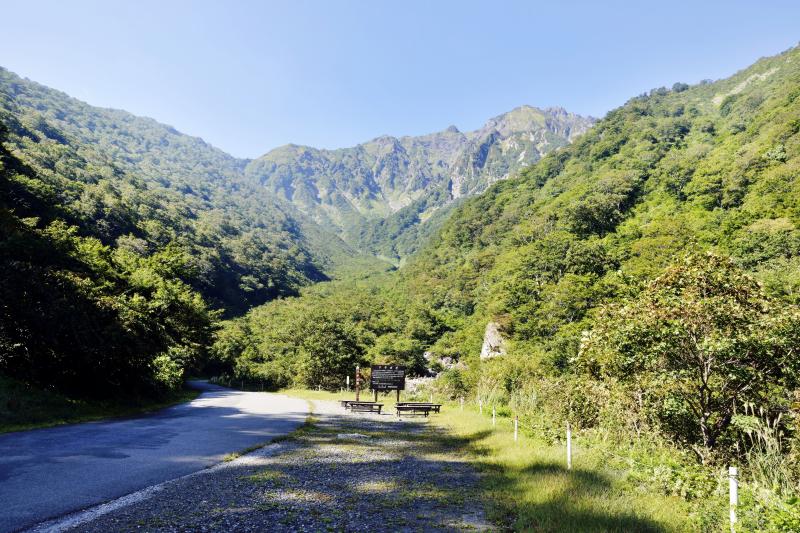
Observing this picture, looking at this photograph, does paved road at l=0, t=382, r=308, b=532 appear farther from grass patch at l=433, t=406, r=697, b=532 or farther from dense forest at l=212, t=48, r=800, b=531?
dense forest at l=212, t=48, r=800, b=531

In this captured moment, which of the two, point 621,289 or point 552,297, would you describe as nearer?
point 621,289

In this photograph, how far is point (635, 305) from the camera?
1140cm

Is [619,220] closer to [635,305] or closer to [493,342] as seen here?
[493,342]

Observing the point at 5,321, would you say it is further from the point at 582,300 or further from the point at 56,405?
the point at 582,300

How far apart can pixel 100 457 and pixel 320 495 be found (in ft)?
20.3

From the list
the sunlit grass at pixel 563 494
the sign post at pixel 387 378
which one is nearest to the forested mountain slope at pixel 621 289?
the sunlit grass at pixel 563 494

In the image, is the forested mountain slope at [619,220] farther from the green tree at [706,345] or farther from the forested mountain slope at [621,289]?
the green tree at [706,345]

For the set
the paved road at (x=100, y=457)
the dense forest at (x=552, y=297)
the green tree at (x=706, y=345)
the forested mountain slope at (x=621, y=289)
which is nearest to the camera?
the paved road at (x=100, y=457)

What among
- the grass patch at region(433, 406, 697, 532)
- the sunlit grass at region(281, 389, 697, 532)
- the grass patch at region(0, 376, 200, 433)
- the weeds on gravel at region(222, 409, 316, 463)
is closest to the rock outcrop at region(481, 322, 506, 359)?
the weeds on gravel at region(222, 409, 316, 463)

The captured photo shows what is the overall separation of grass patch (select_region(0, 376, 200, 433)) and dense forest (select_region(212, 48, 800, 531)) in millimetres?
16675

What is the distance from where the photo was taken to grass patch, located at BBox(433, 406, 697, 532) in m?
5.94

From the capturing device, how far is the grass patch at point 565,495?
19.5 ft

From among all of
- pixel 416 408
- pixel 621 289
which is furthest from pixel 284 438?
pixel 621 289

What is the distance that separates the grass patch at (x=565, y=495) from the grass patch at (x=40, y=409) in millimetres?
14308
